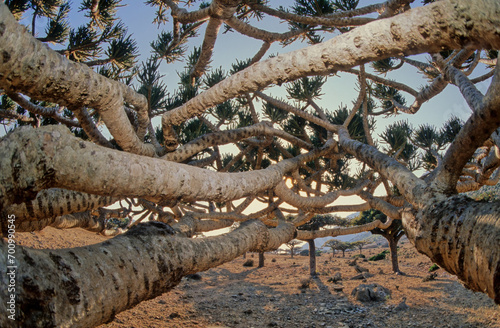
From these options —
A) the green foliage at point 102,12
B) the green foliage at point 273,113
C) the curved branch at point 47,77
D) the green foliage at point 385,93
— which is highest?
the green foliage at point 102,12

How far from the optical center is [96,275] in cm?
147

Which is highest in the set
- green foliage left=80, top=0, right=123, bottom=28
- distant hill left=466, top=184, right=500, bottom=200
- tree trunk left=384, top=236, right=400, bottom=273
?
green foliage left=80, top=0, right=123, bottom=28

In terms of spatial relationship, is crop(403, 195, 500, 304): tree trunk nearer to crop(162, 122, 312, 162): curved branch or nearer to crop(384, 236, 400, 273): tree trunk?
crop(162, 122, 312, 162): curved branch

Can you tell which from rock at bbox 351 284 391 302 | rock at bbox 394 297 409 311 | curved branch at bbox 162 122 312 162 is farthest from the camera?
rock at bbox 351 284 391 302

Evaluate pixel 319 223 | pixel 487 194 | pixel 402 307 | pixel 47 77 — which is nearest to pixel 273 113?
pixel 47 77

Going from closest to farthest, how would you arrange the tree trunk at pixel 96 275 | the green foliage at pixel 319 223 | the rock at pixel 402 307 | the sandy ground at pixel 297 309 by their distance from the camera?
the tree trunk at pixel 96 275 < the sandy ground at pixel 297 309 < the rock at pixel 402 307 < the green foliage at pixel 319 223

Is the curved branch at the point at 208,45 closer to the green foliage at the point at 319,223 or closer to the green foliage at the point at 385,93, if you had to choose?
the green foliage at the point at 385,93

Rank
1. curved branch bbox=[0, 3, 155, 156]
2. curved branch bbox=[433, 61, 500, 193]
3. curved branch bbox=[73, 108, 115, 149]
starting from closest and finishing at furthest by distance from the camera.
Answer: curved branch bbox=[0, 3, 155, 156], curved branch bbox=[433, 61, 500, 193], curved branch bbox=[73, 108, 115, 149]

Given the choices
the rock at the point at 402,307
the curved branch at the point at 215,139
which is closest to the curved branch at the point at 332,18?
the curved branch at the point at 215,139

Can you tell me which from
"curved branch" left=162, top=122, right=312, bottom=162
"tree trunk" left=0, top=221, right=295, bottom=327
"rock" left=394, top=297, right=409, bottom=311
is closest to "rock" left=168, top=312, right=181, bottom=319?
"curved branch" left=162, top=122, right=312, bottom=162

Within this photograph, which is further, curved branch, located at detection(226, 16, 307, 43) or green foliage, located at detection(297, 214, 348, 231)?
green foliage, located at detection(297, 214, 348, 231)

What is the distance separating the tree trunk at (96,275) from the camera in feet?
3.88

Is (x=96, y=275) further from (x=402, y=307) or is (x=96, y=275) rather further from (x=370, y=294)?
(x=370, y=294)

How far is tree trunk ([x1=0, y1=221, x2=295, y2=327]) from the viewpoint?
3.88ft
